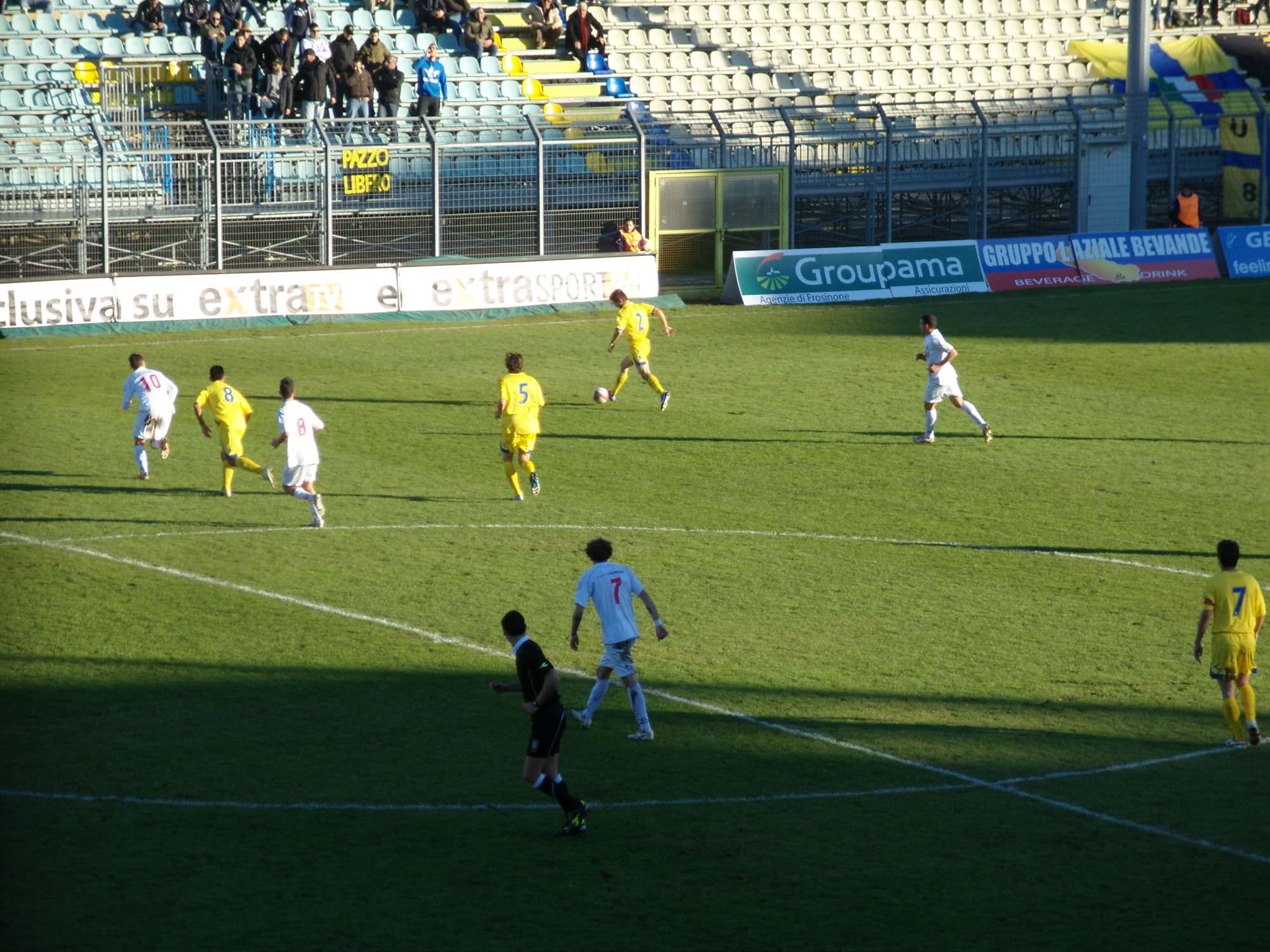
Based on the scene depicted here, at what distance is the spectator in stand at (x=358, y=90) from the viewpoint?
33844 millimetres

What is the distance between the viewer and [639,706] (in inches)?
453

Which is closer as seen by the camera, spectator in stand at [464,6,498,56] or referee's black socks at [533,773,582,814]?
referee's black socks at [533,773,582,814]

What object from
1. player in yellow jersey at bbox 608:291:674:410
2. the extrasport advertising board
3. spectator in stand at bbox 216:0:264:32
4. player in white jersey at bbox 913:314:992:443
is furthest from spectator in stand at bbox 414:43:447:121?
the extrasport advertising board

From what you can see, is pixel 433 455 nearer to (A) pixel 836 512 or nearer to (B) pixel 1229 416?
(A) pixel 836 512

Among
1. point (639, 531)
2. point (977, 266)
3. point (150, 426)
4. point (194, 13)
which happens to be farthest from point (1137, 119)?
point (150, 426)

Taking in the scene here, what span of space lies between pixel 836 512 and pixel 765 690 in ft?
18.3

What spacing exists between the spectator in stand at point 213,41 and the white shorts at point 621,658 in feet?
89.1

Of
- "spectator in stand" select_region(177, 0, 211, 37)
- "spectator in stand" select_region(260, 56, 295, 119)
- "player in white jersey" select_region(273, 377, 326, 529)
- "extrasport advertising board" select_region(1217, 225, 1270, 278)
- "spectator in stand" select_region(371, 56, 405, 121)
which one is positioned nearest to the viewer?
"player in white jersey" select_region(273, 377, 326, 529)

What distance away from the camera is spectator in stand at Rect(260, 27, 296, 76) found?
33750mm

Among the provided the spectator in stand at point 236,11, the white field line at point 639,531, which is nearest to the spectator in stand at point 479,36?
the spectator in stand at point 236,11

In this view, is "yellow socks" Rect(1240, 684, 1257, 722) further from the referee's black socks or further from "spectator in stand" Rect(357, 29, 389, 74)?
"spectator in stand" Rect(357, 29, 389, 74)

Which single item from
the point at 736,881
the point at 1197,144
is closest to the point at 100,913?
the point at 736,881

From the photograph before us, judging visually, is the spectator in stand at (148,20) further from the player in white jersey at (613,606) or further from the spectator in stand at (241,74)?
the player in white jersey at (613,606)

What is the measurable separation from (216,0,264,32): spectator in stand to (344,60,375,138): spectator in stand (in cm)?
312
